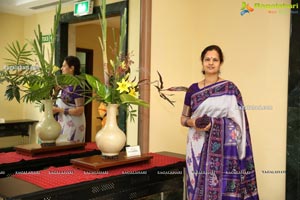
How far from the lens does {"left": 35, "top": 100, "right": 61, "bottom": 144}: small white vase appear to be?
72.8 inches

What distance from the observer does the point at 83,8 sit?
2.08m

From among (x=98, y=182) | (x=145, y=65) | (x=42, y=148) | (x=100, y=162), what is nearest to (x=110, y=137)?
(x=100, y=162)

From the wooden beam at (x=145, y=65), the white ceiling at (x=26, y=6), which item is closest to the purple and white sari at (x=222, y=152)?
the wooden beam at (x=145, y=65)

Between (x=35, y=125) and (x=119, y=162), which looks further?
(x=35, y=125)

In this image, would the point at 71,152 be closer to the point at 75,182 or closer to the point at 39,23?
the point at 75,182

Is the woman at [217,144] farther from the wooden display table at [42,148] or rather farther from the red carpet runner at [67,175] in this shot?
the wooden display table at [42,148]

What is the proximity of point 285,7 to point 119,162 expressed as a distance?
161 centimetres

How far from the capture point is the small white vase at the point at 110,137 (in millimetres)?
1656

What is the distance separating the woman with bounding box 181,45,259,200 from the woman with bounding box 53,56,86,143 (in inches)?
26.1

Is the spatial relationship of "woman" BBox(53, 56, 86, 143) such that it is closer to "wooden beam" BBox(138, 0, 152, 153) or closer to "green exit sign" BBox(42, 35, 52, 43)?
"green exit sign" BBox(42, 35, 52, 43)

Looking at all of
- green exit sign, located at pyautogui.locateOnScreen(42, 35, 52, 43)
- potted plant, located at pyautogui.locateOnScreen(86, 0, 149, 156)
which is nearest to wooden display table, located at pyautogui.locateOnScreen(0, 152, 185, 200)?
potted plant, located at pyautogui.locateOnScreen(86, 0, 149, 156)

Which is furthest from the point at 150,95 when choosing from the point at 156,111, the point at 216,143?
the point at 216,143

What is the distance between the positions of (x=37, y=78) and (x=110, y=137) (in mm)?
541

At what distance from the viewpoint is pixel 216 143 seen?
1.81 m
